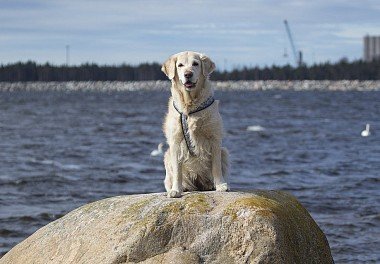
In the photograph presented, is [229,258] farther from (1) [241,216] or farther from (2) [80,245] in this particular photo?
(2) [80,245]

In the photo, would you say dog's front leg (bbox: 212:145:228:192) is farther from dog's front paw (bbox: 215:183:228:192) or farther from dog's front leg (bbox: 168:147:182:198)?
dog's front leg (bbox: 168:147:182:198)

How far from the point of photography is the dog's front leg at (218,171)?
8742 millimetres

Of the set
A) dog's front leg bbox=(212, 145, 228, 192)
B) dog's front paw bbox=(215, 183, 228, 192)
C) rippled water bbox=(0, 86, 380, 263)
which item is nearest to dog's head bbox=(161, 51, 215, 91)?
dog's front leg bbox=(212, 145, 228, 192)

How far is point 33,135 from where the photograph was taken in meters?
40.9

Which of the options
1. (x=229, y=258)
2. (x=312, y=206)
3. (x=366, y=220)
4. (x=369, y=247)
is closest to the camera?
(x=229, y=258)

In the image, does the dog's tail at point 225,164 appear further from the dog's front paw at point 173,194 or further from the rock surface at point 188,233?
the dog's front paw at point 173,194

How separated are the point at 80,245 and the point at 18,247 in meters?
0.97

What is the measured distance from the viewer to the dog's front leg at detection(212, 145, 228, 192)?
8742 mm

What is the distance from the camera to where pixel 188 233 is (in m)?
8.03

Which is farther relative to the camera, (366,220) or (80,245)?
(366,220)

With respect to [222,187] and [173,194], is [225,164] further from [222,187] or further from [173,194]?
[173,194]

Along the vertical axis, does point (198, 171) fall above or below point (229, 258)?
above

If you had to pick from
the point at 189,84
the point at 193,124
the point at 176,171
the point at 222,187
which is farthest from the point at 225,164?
the point at 189,84

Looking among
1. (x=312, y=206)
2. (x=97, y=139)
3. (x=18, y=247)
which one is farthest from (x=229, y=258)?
(x=97, y=139)
